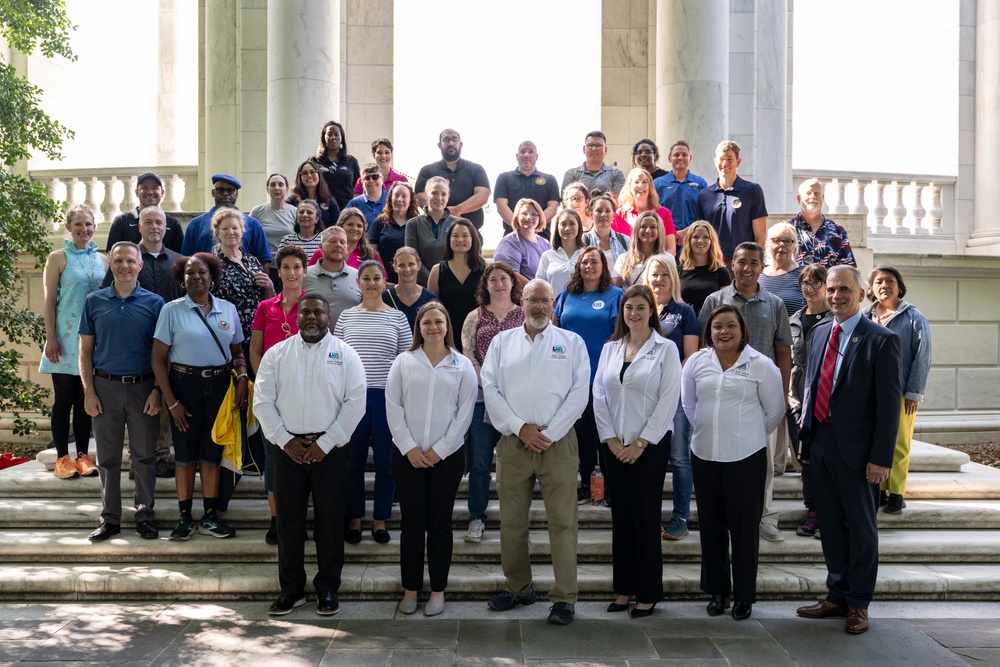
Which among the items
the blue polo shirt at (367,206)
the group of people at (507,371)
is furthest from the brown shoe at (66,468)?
the blue polo shirt at (367,206)

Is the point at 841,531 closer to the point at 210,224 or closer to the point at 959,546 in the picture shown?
the point at 959,546

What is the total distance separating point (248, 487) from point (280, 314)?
5.59 feet

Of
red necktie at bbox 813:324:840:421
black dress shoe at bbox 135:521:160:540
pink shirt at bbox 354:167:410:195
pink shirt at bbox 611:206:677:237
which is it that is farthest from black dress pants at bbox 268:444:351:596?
pink shirt at bbox 354:167:410:195

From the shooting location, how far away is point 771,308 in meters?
6.58

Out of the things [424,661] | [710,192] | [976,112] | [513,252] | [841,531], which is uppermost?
[976,112]

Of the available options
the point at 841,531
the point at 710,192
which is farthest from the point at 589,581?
the point at 710,192

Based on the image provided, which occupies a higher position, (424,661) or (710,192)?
(710,192)

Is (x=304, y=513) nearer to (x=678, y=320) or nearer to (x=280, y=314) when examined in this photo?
(x=280, y=314)

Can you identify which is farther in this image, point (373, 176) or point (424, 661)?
point (373, 176)

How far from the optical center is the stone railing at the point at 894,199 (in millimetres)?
14289

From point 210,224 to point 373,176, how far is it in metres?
1.72

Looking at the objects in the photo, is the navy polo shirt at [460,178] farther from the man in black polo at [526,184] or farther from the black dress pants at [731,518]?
the black dress pants at [731,518]

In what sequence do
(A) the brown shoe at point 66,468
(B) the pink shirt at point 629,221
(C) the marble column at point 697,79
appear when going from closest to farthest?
(A) the brown shoe at point 66,468 < (B) the pink shirt at point 629,221 < (C) the marble column at point 697,79

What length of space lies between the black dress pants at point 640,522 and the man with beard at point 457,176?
4.09 m
